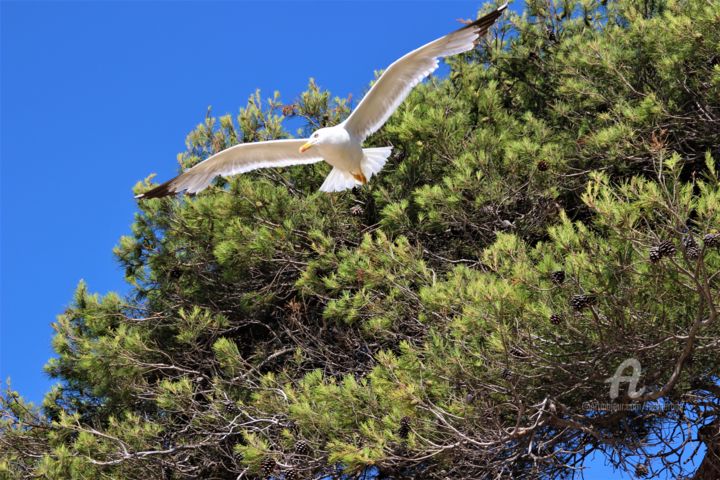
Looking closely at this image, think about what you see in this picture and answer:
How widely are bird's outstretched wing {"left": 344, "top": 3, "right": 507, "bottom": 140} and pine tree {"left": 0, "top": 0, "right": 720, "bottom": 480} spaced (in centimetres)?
32

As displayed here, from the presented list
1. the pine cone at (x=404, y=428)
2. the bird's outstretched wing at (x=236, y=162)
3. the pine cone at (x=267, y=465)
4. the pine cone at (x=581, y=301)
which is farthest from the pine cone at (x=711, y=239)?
the bird's outstretched wing at (x=236, y=162)

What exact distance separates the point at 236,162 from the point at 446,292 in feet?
9.37

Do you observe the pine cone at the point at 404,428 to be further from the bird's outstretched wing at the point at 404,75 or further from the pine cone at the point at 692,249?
the bird's outstretched wing at the point at 404,75

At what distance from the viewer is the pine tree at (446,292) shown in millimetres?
4875

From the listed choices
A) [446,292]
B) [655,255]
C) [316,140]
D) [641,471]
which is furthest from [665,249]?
[316,140]

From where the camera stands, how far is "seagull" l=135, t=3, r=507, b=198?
6570 mm

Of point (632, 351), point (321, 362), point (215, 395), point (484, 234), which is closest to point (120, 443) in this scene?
point (215, 395)

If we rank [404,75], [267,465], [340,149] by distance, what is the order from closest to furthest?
[267,465]
[404,75]
[340,149]

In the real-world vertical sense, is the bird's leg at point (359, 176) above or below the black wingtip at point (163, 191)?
below

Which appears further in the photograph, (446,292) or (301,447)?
(301,447)

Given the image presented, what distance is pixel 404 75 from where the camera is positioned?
677cm

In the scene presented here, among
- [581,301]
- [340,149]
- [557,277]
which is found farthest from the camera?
[340,149]

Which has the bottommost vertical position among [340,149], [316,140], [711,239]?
[711,239]

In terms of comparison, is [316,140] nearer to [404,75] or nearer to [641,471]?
[404,75]
